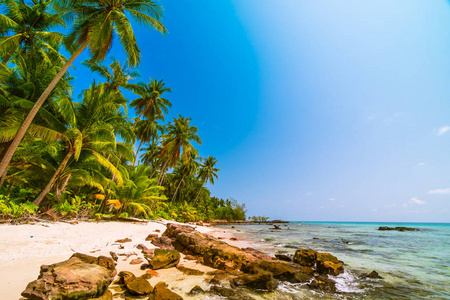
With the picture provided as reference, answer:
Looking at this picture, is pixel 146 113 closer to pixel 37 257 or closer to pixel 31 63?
pixel 31 63

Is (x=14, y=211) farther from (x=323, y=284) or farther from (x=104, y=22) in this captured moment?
(x=323, y=284)

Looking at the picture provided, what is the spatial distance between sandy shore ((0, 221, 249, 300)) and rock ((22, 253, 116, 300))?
0.49 meters

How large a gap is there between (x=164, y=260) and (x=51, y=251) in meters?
3.20

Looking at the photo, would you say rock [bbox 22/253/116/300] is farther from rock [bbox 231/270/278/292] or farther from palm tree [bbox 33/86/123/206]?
palm tree [bbox 33/86/123/206]

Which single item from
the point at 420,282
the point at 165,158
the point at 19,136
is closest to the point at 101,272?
the point at 19,136

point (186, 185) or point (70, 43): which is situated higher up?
point (70, 43)

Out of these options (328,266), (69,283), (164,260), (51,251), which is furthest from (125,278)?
(328,266)

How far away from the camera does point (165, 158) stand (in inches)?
918

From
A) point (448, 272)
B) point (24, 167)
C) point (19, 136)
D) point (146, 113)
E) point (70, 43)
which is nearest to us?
point (448, 272)

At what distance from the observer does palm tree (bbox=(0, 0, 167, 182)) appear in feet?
29.8

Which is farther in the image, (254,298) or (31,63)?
(31,63)

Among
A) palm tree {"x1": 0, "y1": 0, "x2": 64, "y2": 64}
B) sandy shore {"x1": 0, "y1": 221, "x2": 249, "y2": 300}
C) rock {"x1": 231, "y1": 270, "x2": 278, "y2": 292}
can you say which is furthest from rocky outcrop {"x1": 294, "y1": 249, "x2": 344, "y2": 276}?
palm tree {"x1": 0, "y1": 0, "x2": 64, "y2": 64}

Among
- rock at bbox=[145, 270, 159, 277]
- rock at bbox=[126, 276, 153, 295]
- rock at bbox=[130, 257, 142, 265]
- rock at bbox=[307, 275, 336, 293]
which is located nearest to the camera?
rock at bbox=[126, 276, 153, 295]

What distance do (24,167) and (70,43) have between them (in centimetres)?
731
